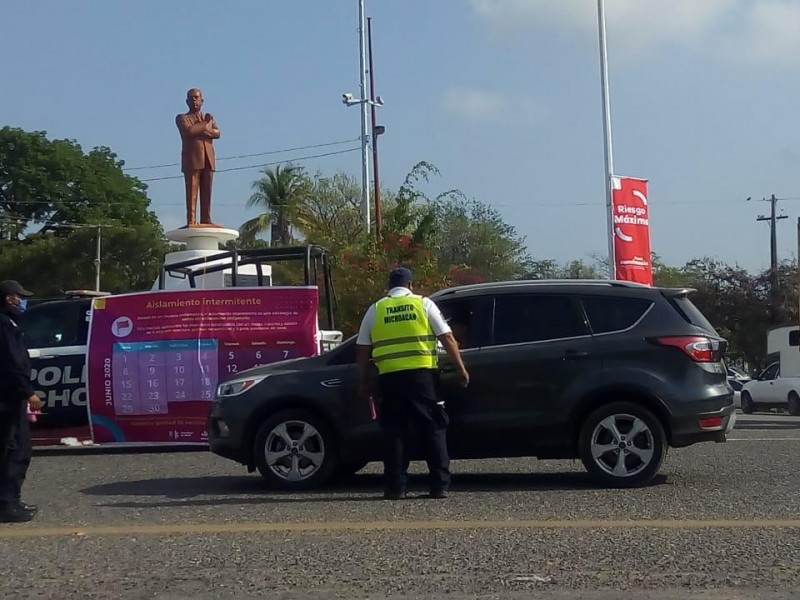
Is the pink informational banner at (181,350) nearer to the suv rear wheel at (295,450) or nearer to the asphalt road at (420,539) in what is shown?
the asphalt road at (420,539)

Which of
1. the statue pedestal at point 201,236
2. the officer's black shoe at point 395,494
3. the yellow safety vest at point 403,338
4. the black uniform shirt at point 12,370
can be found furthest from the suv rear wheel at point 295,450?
the statue pedestal at point 201,236

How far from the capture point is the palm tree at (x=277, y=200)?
52750 millimetres

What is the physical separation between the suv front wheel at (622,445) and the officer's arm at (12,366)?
441 centimetres

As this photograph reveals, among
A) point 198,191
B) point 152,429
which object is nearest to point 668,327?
point 152,429

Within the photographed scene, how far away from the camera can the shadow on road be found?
9.57 m

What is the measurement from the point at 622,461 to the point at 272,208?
46288 mm

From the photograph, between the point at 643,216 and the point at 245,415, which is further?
the point at 643,216

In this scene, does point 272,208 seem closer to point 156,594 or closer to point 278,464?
point 278,464

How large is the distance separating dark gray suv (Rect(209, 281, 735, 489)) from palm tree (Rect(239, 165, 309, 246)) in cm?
4176

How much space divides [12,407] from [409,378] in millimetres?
2931

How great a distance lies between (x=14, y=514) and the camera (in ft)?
28.1

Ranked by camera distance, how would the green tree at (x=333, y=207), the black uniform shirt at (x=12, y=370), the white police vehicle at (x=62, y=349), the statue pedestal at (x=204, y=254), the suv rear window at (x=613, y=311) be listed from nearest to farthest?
the black uniform shirt at (x=12, y=370) → the suv rear window at (x=613, y=311) → the white police vehicle at (x=62, y=349) → the statue pedestal at (x=204, y=254) → the green tree at (x=333, y=207)

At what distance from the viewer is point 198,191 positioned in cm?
2442

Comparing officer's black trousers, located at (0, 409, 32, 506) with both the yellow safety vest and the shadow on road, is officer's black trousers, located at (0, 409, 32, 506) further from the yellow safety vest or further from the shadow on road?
the yellow safety vest
